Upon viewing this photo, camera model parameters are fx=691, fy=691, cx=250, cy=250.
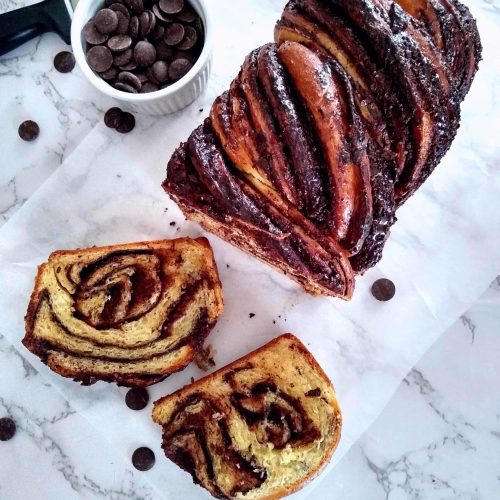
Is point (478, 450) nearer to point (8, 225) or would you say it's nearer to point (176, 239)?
point (176, 239)

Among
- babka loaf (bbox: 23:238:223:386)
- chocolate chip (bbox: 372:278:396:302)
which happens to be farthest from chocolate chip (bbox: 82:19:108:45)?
chocolate chip (bbox: 372:278:396:302)

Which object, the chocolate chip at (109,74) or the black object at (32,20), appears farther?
the black object at (32,20)

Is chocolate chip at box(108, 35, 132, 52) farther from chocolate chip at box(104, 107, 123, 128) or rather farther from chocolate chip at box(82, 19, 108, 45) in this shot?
chocolate chip at box(104, 107, 123, 128)

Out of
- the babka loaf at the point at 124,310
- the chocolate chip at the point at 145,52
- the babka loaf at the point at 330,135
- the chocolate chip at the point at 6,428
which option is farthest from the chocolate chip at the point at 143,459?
the chocolate chip at the point at 145,52

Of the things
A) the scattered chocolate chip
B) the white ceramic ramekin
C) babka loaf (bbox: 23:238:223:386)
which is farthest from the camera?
the scattered chocolate chip

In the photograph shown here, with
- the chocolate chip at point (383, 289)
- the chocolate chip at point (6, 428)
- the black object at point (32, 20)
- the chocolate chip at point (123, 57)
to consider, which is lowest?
the chocolate chip at point (6, 428)

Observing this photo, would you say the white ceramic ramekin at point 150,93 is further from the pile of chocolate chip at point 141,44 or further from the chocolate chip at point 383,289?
the chocolate chip at point 383,289
